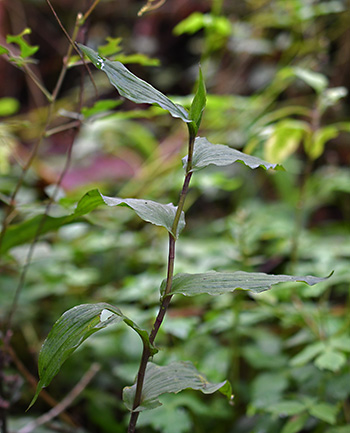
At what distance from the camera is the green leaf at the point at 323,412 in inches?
27.0

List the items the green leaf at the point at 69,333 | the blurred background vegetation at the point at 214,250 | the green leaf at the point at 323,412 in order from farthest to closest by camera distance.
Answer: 1. the blurred background vegetation at the point at 214,250
2. the green leaf at the point at 323,412
3. the green leaf at the point at 69,333

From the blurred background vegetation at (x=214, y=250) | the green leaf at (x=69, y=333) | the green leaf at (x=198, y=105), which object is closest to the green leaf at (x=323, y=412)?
the blurred background vegetation at (x=214, y=250)

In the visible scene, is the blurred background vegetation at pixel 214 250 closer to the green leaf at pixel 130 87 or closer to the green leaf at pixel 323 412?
the green leaf at pixel 323 412

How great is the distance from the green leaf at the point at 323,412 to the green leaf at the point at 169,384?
27 cm

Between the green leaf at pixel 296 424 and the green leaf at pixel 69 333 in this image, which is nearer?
the green leaf at pixel 69 333

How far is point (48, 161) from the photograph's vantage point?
2449 mm

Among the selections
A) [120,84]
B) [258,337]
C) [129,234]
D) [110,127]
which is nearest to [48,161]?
[110,127]

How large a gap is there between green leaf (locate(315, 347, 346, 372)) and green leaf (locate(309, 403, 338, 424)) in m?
0.06

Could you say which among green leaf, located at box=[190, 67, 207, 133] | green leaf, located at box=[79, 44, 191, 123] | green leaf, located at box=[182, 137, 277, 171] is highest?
green leaf, located at box=[79, 44, 191, 123]

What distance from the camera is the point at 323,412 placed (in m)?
0.70

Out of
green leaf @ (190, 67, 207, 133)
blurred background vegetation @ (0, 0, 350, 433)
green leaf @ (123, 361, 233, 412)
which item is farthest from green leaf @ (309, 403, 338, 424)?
green leaf @ (190, 67, 207, 133)

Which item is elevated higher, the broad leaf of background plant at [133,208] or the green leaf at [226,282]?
the broad leaf of background plant at [133,208]

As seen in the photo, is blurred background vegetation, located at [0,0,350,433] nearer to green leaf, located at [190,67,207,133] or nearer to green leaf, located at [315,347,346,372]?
green leaf, located at [315,347,346,372]

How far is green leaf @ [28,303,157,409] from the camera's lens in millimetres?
427
